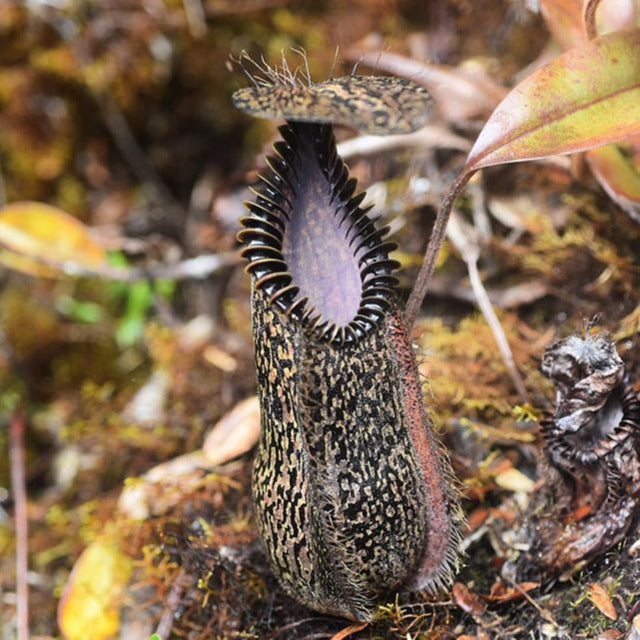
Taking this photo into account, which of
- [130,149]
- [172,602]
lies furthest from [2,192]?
[172,602]

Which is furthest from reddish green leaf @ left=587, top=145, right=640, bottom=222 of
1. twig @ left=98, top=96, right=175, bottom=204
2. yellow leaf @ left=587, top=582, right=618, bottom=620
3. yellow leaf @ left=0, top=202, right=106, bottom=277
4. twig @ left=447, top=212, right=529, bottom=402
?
twig @ left=98, top=96, right=175, bottom=204

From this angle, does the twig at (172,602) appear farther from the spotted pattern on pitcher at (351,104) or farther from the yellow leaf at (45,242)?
the yellow leaf at (45,242)

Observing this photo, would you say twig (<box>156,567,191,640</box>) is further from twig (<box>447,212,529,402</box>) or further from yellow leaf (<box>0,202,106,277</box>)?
yellow leaf (<box>0,202,106,277</box>)

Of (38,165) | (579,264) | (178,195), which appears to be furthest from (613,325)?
(38,165)

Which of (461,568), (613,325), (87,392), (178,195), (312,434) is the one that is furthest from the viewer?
(178,195)

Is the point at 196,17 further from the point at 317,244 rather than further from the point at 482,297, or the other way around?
the point at 317,244

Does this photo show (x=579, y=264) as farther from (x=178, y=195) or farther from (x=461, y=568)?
(x=178, y=195)

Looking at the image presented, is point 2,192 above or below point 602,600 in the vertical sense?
above
